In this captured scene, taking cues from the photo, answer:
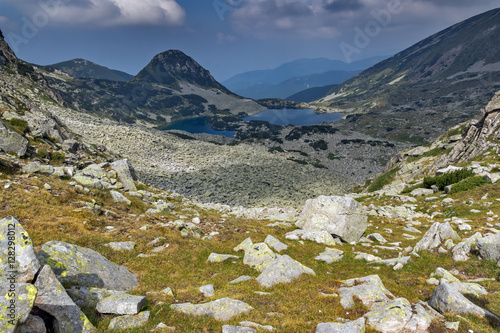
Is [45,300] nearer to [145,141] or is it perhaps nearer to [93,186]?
[93,186]

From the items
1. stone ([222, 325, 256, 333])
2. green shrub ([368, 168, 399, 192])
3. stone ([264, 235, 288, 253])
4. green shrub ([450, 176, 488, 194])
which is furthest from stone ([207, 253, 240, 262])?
green shrub ([368, 168, 399, 192])

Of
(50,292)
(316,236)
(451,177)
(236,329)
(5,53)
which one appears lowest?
(316,236)

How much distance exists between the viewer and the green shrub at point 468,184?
33.3 metres

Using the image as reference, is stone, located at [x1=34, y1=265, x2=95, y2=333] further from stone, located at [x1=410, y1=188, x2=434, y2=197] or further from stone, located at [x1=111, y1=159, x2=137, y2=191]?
stone, located at [x1=410, y1=188, x2=434, y2=197]

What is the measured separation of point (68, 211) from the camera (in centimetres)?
1955

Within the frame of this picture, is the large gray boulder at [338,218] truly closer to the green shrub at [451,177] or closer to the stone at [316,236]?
the stone at [316,236]

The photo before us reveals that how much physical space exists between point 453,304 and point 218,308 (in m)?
9.92

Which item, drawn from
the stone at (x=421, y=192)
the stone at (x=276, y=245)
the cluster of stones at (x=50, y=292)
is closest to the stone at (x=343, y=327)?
the cluster of stones at (x=50, y=292)

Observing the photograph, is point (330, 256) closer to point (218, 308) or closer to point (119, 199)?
point (218, 308)

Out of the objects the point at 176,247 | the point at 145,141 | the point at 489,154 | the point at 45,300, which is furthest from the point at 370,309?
the point at 145,141

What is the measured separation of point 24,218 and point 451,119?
235 meters

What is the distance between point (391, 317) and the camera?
904cm

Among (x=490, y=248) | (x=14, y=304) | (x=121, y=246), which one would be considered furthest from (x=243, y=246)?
(x=490, y=248)

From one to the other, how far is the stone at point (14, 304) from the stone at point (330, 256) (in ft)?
58.4
